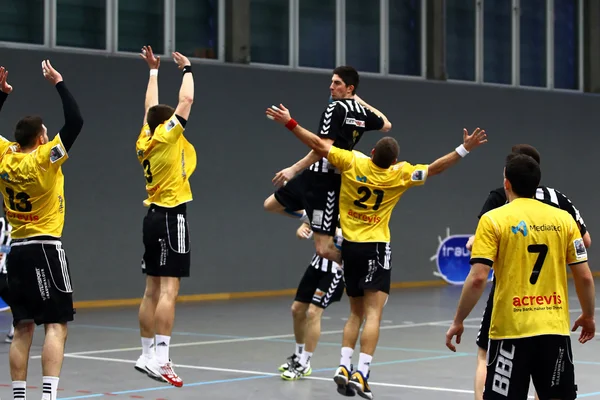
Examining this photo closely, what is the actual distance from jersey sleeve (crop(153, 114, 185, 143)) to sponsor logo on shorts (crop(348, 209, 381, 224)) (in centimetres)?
164

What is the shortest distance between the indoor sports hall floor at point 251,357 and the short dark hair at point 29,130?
2.39m

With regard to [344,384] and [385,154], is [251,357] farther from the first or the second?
[385,154]

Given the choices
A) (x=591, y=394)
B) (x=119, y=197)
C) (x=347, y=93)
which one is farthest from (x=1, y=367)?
(x=119, y=197)

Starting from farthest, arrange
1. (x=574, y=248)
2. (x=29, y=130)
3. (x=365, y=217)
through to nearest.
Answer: (x=365, y=217) → (x=29, y=130) → (x=574, y=248)

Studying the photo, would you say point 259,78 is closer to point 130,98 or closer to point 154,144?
point 130,98

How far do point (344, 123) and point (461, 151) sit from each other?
3.51 ft

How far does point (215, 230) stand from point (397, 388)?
1028 centimetres

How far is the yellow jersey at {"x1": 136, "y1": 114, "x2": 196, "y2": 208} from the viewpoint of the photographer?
9188mm

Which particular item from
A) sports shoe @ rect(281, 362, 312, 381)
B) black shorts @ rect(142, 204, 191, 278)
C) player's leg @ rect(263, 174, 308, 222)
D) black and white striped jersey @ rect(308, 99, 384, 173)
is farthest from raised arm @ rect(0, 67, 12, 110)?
sports shoe @ rect(281, 362, 312, 381)

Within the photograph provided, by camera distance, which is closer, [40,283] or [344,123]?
[40,283]

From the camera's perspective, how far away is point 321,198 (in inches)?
381

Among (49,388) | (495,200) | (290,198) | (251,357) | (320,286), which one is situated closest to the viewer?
(495,200)

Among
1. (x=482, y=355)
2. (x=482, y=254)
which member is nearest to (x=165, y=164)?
(x=482, y=355)

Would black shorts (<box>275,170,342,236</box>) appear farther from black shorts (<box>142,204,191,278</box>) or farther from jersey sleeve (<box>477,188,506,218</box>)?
jersey sleeve (<box>477,188,506,218</box>)
